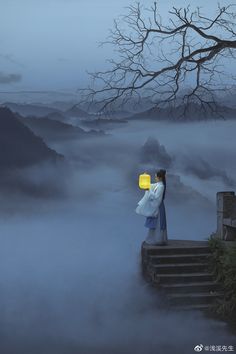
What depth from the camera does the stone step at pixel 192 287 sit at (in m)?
7.75

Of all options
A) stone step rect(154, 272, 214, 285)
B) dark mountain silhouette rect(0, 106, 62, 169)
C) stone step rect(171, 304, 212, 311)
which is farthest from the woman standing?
dark mountain silhouette rect(0, 106, 62, 169)

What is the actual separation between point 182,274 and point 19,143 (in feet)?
10.9

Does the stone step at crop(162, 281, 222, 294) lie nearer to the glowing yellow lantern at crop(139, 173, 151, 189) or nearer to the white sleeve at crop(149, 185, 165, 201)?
the white sleeve at crop(149, 185, 165, 201)

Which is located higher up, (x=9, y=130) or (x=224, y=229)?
(x=9, y=130)

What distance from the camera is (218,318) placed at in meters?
7.46

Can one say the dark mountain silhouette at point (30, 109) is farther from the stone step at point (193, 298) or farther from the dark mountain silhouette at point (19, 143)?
the stone step at point (193, 298)

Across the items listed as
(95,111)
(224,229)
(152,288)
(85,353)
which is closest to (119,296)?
(152,288)

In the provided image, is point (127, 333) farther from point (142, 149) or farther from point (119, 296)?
point (142, 149)

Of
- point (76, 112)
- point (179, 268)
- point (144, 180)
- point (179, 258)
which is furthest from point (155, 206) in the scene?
point (76, 112)

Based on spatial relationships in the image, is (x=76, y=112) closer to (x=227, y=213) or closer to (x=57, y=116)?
(x=57, y=116)

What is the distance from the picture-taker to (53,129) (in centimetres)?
905

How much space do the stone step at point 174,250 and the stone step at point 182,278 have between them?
405 mm

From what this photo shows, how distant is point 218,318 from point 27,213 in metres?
3.24

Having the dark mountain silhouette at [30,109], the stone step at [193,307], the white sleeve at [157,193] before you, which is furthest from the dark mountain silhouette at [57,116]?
the stone step at [193,307]
